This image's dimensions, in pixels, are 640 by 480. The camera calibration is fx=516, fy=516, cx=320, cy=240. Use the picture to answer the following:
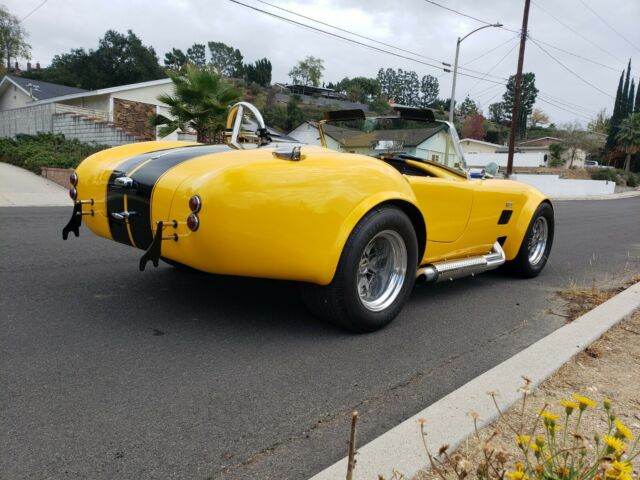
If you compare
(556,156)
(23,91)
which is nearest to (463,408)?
(23,91)

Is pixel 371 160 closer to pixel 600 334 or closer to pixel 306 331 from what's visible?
pixel 306 331

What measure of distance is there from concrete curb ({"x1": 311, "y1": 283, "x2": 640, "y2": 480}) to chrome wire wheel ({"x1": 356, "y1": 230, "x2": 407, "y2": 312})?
93cm

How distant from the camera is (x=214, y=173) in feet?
9.05

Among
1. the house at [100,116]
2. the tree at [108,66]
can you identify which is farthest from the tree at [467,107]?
the house at [100,116]

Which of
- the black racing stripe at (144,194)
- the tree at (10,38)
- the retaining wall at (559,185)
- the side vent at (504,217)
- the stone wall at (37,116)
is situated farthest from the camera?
the tree at (10,38)

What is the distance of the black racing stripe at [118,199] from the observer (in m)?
3.26

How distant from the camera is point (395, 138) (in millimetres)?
4473

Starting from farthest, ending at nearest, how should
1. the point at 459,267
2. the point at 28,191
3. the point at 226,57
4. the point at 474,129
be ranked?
the point at 226,57
the point at 474,129
the point at 28,191
the point at 459,267

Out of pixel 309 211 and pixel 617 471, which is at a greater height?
pixel 309 211

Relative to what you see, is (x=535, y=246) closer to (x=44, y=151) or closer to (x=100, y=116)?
(x=44, y=151)

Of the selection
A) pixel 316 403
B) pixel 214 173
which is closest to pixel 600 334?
pixel 316 403

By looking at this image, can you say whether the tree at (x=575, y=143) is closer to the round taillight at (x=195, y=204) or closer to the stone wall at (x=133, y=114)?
the stone wall at (x=133, y=114)

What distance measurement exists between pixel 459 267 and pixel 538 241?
6.19ft

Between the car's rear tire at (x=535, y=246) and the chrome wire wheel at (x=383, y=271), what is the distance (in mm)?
2045
